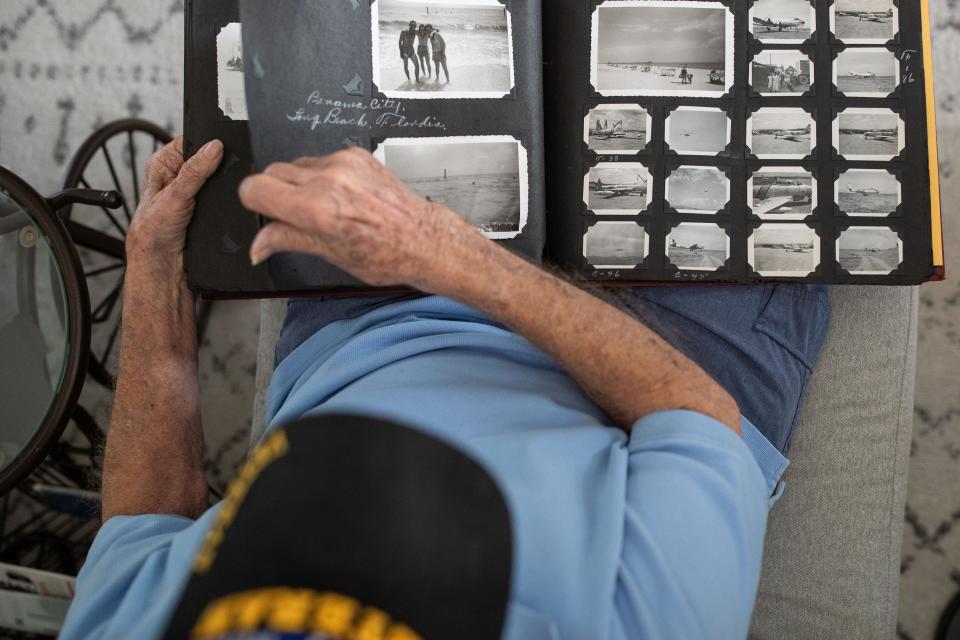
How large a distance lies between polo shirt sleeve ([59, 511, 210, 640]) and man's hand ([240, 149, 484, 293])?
228 mm

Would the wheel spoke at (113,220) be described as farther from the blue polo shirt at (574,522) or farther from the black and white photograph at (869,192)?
the black and white photograph at (869,192)

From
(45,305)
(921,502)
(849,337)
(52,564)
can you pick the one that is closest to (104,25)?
(45,305)

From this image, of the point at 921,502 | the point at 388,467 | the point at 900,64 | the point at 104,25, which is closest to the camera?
the point at 388,467

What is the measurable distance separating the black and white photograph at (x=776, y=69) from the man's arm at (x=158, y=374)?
58 centimetres

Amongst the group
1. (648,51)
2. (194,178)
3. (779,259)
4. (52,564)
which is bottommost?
(52,564)

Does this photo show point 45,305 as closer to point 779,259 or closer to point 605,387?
point 605,387

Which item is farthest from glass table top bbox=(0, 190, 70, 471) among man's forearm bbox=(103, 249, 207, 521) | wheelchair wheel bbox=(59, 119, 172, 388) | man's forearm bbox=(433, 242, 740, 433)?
man's forearm bbox=(433, 242, 740, 433)

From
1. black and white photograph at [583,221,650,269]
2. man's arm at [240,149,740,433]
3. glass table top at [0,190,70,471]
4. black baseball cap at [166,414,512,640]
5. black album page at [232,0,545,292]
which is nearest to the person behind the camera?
black baseball cap at [166,414,512,640]

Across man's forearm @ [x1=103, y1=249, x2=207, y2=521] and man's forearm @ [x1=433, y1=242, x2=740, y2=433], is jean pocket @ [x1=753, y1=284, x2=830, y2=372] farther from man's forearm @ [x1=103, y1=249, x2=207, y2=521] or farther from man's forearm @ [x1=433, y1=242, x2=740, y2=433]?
man's forearm @ [x1=103, y1=249, x2=207, y2=521]

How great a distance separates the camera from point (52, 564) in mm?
1255

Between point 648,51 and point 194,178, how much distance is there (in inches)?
18.5

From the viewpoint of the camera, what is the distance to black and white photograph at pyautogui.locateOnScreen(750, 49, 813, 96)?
73 centimetres

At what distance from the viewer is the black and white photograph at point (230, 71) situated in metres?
0.68

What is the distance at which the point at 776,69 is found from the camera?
73cm
